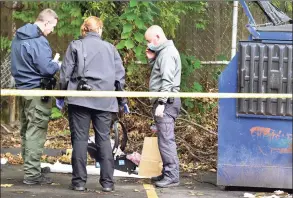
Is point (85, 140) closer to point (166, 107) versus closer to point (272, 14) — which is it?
point (166, 107)

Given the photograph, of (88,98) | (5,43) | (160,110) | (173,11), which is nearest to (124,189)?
(160,110)

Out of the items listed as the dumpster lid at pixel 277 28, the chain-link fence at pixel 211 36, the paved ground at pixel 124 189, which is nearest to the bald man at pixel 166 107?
the paved ground at pixel 124 189

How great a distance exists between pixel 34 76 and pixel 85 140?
889 mm

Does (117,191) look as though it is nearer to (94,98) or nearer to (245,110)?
(94,98)

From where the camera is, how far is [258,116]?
7113mm

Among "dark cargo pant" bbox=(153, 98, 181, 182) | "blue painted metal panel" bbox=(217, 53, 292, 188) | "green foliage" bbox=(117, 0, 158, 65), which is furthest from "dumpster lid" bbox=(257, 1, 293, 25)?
"green foliage" bbox=(117, 0, 158, 65)

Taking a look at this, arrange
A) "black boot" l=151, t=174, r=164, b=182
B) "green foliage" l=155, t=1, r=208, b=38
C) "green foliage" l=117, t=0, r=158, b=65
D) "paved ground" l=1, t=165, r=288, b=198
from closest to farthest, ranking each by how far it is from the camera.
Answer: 1. "paved ground" l=1, t=165, r=288, b=198
2. "black boot" l=151, t=174, r=164, b=182
3. "green foliage" l=117, t=0, r=158, b=65
4. "green foliage" l=155, t=1, r=208, b=38

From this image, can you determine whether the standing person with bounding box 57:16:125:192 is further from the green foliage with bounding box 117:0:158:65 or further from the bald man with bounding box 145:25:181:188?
the green foliage with bounding box 117:0:158:65

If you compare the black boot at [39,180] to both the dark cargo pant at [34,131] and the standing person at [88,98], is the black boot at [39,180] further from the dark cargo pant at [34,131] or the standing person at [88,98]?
the standing person at [88,98]

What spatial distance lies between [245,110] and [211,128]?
229 centimetres

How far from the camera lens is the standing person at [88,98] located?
7246 mm

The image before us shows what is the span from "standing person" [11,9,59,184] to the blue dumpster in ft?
6.14

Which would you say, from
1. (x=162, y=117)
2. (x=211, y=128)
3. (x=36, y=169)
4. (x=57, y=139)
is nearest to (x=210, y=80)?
(x=211, y=128)

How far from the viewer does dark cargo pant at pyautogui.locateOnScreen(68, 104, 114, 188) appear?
24.0ft
